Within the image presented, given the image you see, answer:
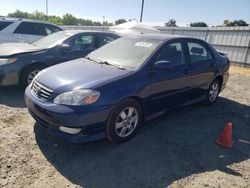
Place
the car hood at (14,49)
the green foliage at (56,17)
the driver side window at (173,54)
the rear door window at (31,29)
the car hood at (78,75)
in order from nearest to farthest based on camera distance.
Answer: the car hood at (78,75)
the driver side window at (173,54)
the car hood at (14,49)
the rear door window at (31,29)
the green foliage at (56,17)

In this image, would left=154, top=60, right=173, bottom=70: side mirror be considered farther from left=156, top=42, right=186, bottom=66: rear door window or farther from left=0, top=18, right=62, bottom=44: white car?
left=0, top=18, right=62, bottom=44: white car

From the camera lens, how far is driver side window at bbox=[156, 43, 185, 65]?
457cm

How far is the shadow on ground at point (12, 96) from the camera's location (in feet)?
18.2

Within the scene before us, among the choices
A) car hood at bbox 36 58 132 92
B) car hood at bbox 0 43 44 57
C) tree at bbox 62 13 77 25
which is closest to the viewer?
car hood at bbox 36 58 132 92

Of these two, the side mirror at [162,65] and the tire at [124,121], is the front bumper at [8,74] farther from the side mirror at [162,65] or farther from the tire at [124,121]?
the side mirror at [162,65]

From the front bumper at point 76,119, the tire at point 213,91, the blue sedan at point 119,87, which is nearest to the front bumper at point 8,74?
the blue sedan at point 119,87

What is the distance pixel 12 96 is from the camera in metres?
6.00

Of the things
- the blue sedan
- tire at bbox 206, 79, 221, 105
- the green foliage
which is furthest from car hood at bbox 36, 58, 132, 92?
the green foliage

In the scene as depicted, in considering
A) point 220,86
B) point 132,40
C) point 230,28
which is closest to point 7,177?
point 132,40

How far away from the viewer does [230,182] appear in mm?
3367

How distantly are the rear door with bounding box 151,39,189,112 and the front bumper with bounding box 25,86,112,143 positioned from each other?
3.62 ft

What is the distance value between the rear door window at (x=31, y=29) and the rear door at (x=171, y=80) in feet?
24.0

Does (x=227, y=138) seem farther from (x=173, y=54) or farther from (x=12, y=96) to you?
(x=12, y=96)

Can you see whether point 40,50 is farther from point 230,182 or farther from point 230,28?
point 230,28
